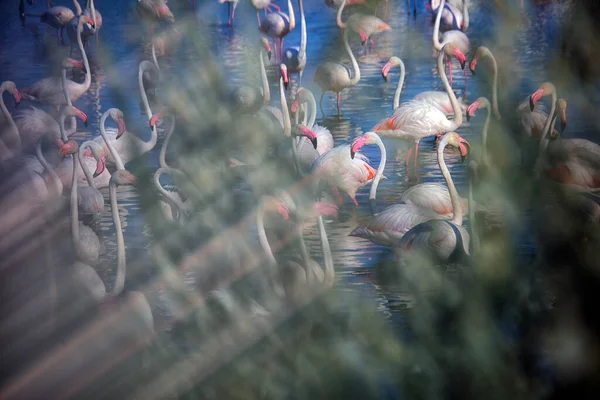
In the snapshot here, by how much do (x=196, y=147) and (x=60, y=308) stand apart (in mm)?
1236

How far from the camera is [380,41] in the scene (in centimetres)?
435

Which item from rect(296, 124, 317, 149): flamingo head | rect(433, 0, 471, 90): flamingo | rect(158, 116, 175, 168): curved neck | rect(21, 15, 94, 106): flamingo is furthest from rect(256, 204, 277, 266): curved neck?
rect(433, 0, 471, 90): flamingo

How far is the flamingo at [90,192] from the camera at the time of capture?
291 cm

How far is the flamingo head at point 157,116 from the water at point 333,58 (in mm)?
142

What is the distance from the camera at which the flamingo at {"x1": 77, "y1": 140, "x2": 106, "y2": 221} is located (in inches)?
115

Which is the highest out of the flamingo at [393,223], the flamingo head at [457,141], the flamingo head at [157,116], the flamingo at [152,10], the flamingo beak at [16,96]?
the flamingo at [152,10]

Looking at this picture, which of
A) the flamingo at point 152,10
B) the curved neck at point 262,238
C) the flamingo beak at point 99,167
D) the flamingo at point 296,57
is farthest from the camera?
the flamingo at point 152,10

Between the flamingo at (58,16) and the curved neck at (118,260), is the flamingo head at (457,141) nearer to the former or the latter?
the curved neck at (118,260)

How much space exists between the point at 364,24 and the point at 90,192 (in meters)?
1.93

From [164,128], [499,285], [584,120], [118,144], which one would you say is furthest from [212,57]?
[499,285]

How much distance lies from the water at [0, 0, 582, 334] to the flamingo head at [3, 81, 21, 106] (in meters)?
0.32

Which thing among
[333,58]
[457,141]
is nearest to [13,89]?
[333,58]

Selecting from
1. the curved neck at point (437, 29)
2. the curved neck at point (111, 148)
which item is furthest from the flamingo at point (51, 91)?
the curved neck at point (437, 29)

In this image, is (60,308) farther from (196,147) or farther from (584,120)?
(584,120)
